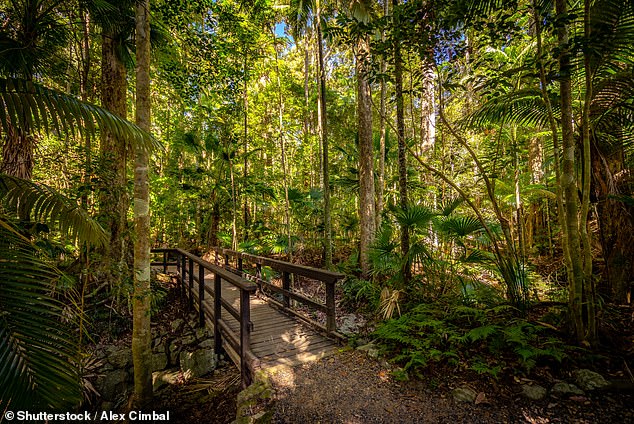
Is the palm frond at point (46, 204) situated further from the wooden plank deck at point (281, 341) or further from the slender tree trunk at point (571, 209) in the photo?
the slender tree trunk at point (571, 209)

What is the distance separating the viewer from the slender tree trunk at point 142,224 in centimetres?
336

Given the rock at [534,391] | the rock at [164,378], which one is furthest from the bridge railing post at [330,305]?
the rock at [164,378]

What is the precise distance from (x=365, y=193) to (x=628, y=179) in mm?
3906

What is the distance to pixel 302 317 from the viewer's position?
4.39m

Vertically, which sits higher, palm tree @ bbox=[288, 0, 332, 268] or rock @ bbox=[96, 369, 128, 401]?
palm tree @ bbox=[288, 0, 332, 268]

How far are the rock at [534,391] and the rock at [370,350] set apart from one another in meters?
1.44

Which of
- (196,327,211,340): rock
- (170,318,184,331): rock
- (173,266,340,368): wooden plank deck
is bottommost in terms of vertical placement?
(170,318,184,331): rock

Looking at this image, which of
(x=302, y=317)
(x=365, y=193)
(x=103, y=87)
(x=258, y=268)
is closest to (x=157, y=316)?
(x=258, y=268)

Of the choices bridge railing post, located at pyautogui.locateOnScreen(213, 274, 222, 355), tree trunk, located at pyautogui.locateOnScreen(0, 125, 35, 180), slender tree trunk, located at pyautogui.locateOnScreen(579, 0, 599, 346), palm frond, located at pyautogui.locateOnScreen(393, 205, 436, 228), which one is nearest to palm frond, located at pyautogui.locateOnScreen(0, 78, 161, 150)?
bridge railing post, located at pyautogui.locateOnScreen(213, 274, 222, 355)

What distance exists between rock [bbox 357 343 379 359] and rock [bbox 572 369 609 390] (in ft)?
6.07

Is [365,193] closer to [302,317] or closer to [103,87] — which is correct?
[302,317]

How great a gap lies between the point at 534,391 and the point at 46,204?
446 centimetres

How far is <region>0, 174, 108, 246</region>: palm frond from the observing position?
2076 mm

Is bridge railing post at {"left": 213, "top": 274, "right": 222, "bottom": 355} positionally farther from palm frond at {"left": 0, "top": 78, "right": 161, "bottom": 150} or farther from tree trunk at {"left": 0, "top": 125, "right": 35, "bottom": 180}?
tree trunk at {"left": 0, "top": 125, "right": 35, "bottom": 180}
